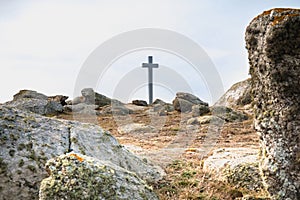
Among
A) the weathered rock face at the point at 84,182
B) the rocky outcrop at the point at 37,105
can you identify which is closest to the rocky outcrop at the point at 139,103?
the rocky outcrop at the point at 37,105

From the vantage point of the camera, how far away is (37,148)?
6.27 metres

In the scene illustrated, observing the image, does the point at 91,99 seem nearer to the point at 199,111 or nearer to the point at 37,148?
the point at 199,111

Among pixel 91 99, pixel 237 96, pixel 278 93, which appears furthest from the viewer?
pixel 91 99

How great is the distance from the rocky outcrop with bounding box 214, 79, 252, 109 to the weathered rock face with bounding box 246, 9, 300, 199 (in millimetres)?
33349

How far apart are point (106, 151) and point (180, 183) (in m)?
1.61

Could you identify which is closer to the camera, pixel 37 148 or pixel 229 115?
pixel 37 148

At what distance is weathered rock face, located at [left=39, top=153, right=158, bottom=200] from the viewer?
442 cm

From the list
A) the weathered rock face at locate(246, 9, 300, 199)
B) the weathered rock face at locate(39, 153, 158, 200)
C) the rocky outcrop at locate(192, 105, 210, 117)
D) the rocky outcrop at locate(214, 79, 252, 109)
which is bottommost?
the weathered rock face at locate(39, 153, 158, 200)

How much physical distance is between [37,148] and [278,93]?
390 centimetres


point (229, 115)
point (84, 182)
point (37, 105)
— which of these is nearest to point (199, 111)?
point (229, 115)

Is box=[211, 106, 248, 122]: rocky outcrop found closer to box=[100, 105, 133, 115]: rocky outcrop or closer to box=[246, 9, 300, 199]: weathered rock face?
box=[100, 105, 133, 115]: rocky outcrop

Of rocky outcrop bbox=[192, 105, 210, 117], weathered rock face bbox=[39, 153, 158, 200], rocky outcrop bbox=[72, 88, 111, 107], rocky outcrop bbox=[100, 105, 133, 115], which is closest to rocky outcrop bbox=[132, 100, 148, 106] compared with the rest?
rocky outcrop bbox=[72, 88, 111, 107]

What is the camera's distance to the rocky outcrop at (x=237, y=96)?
3888cm

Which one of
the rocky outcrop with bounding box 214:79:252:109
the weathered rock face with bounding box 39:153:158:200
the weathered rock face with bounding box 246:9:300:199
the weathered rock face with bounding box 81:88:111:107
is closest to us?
the weathered rock face with bounding box 39:153:158:200
